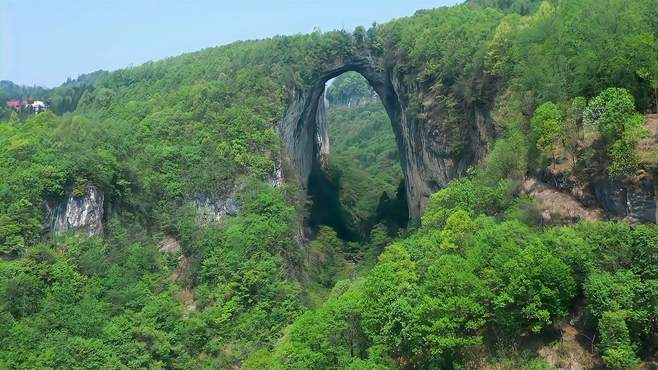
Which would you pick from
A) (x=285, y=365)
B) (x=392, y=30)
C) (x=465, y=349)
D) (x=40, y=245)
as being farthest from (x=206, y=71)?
(x=465, y=349)

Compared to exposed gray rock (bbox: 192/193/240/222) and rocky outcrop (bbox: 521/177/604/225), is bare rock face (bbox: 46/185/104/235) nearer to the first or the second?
exposed gray rock (bbox: 192/193/240/222)

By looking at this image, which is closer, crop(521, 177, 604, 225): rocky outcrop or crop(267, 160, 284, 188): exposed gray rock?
crop(521, 177, 604, 225): rocky outcrop

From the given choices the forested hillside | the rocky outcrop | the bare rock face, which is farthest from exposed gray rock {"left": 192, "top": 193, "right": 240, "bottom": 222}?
the rocky outcrop

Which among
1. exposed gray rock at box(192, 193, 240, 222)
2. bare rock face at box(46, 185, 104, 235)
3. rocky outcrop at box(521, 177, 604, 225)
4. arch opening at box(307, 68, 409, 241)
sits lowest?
arch opening at box(307, 68, 409, 241)

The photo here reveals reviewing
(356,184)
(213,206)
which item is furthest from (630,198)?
(356,184)

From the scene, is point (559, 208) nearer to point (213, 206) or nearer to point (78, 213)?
Answer: point (213, 206)

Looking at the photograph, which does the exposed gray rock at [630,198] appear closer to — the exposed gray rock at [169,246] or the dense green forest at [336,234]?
the dense green forest at [336,234]

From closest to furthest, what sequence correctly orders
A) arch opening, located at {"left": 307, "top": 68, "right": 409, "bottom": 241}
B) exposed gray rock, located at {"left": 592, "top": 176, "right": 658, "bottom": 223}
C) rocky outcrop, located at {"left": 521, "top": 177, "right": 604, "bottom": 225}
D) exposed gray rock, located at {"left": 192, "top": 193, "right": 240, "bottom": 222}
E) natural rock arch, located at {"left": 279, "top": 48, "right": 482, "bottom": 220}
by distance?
exposed gray rock, located at {"left": 592, "top": 176, "right": 658, "bottom": 223} < rocky outcrop, located at {"left": 521, "top": 177, "right": 604, "bottom": 225} < exposed gray rock, located at {"left": 192, "top": 193, "right": 240, "bottom": 222} < natural rock arch, located at {"left": 279, "top": 48, "right": 482, "bottom": 220} < arch opening, located at {"left": 307, "top": 68, "right": 409, "bottom": 241}

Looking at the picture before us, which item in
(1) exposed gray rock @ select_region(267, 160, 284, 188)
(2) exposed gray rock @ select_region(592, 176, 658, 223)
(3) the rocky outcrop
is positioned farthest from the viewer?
(1) exposed gray rock @ select_region(267, 160, 284, 188)
